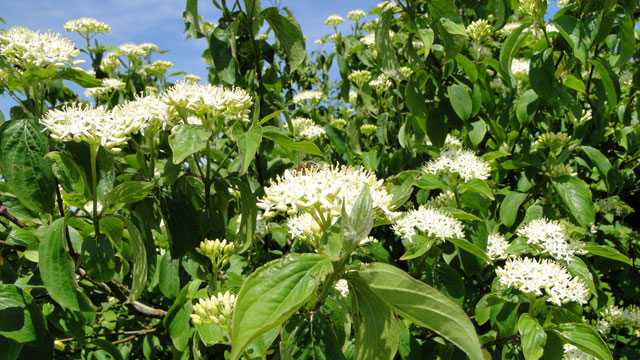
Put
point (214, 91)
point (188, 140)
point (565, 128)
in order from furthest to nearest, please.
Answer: point (565, 128) < point (214, 91) < point (188, 140)

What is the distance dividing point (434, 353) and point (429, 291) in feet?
4.76

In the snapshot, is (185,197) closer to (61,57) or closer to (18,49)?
(61,57)

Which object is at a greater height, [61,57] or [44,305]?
[61,57]

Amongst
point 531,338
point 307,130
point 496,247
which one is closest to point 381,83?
point 307,130

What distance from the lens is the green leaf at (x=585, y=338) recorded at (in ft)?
4.94

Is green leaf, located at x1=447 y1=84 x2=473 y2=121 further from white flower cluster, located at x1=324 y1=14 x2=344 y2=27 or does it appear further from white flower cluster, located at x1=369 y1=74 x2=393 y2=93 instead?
white flower cluster, located at x1=324 y1=14 x2=344 y2=27

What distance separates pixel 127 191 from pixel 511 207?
2.01m

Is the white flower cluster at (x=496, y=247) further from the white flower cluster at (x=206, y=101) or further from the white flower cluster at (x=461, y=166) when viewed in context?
the white flower cluster at (x=206, y=101)

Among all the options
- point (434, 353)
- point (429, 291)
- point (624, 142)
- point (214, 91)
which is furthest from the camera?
point (624, 142)

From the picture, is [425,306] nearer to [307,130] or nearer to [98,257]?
[98,257]

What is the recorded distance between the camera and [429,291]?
30.0 inches

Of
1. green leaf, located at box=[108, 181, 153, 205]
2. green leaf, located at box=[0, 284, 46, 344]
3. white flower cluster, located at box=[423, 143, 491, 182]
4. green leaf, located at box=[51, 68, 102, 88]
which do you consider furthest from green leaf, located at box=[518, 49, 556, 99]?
green leaf, located at box=[0, 284, 46, 344]

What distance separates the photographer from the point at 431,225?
1.90 m

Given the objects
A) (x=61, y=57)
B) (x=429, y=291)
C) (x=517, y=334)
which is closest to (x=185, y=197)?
(x=61, y=57)
